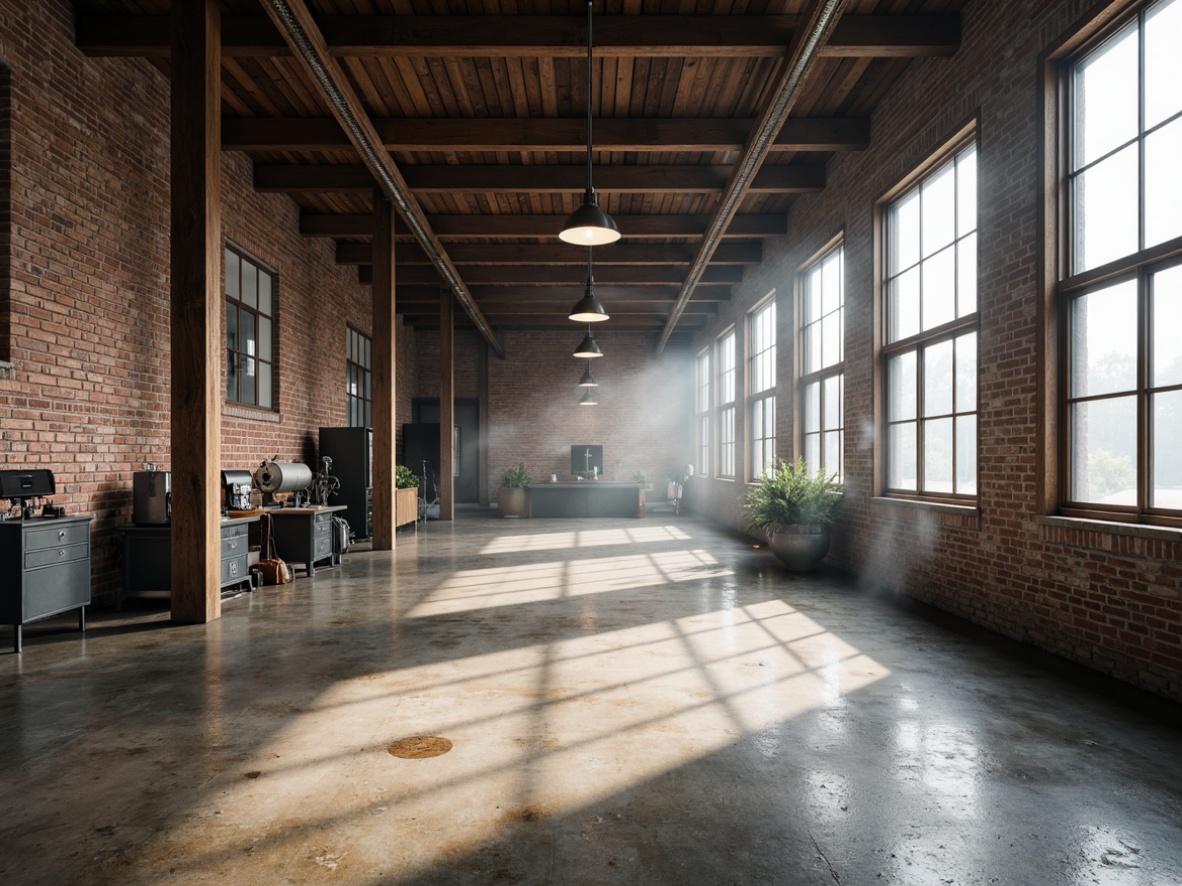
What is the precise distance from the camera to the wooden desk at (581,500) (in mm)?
14961

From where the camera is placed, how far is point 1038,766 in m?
2.76

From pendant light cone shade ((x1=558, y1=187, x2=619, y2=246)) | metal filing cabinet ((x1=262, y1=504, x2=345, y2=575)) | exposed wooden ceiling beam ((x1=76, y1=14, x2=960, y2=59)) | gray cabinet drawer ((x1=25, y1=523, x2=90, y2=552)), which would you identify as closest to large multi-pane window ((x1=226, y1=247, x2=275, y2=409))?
metal filing cabinet ((x1=262, y1=504, x2=345, y2=575))

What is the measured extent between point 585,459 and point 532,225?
7.85 meters

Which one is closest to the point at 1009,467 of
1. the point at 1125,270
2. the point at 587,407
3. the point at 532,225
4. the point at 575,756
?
the point at 1125,270

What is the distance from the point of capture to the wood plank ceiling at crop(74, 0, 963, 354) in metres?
5.38

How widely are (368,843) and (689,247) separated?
387 inches

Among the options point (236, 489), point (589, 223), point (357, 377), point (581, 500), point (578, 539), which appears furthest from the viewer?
point (581, 500)

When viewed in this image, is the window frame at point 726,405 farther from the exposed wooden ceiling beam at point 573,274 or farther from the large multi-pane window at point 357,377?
the large multi-pane window at point 357,377

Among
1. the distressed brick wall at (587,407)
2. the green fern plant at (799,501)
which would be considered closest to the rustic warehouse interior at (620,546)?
the green fern plant at (799,501)

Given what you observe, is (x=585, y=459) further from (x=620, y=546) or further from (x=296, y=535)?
(x=296, y=535)

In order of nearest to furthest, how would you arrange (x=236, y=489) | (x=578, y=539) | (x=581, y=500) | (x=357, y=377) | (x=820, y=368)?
(x=236, y=489) → (x=820, y=368) → (x=578, y=539) → (x=357, y=377) → (x=581, y=500)

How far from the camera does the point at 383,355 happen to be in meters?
9.06

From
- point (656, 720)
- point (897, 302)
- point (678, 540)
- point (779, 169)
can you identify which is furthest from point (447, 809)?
point (678, 540)

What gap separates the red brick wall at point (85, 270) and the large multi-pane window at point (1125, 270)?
674cm
